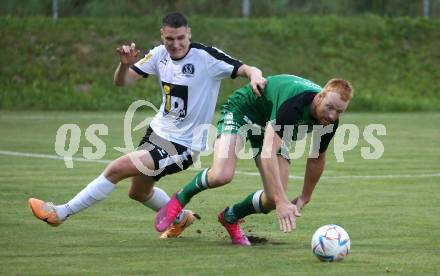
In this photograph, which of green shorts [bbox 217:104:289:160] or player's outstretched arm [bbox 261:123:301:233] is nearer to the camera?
player's outstretched arm [bbox 261:123:301:233]

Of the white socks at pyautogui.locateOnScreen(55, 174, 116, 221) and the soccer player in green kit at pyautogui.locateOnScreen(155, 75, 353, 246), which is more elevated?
the soccer player in green kit at pyautogui.locateOnScreen(155, 75, 353, 246)

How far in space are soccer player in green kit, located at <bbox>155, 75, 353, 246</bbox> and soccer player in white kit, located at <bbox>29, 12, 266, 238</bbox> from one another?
325mm

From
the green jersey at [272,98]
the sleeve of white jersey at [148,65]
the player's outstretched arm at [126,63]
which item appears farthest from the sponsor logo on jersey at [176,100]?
the green jersey at [272,98]

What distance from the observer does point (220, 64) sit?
971 centimetres

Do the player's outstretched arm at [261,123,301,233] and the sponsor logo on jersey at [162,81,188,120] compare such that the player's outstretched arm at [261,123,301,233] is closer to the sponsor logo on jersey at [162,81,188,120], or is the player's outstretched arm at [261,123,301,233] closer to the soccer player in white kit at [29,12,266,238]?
Answer: the soccer player in white kit at [29,12,266,238]

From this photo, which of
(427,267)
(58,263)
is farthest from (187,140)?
(427,267)

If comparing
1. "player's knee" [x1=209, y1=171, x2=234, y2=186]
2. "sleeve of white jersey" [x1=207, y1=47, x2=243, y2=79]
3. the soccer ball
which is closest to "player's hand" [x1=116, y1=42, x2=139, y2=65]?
"sleeve of white jersey" [x1=207, y1=47, x2=243, y2=79]

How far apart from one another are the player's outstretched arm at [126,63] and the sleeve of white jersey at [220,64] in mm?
697

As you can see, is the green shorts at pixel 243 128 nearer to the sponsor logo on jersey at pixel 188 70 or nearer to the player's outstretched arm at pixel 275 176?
the sponsor logo on jersey at pixel 188 70

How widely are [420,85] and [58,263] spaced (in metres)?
25.3

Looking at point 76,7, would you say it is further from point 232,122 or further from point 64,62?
point 232,122

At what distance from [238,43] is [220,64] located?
73.5 feet

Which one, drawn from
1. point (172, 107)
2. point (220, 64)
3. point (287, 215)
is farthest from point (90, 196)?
point (287, 215)

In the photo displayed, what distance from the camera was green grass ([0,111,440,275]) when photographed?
8.09 metres
